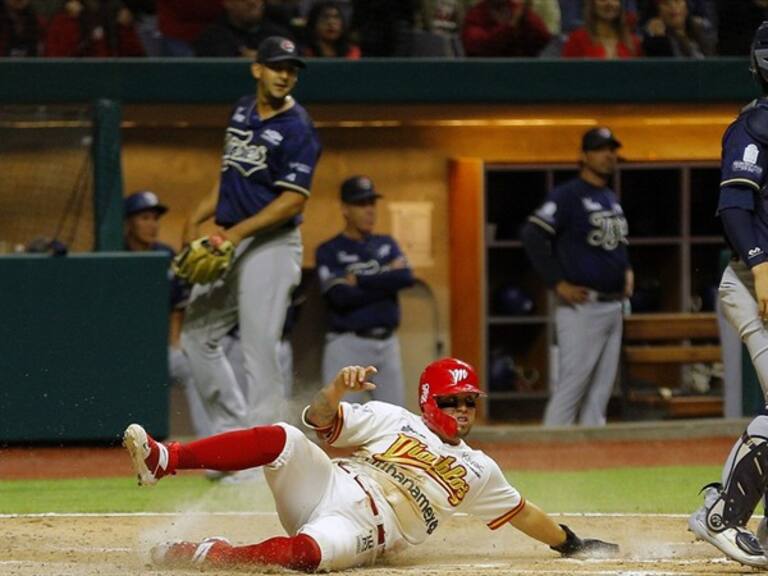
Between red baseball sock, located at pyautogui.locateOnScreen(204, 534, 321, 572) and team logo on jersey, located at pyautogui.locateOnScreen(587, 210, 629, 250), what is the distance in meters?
5.11

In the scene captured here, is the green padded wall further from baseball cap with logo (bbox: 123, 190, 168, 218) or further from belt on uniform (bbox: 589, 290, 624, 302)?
belt on uniform (bbox: 589, 290, 624, 302)

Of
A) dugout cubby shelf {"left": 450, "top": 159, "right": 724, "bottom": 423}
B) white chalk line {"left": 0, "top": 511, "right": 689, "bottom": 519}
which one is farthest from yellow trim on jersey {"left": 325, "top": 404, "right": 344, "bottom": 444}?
dugout cubby shelf {"left": 450, "top": 159, "right": 724, "bottom": 423}

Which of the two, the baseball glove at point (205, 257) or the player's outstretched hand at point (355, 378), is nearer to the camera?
the player's outstretched hand at point (355, 378)

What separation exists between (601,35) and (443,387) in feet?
20.1

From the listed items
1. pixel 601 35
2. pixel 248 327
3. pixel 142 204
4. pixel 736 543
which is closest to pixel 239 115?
pixel 248 327

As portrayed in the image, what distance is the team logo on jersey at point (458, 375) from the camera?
5416mm

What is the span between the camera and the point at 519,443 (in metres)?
10.0

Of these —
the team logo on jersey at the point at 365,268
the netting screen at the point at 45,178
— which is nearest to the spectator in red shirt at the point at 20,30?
the netting screen at the point at 45,178

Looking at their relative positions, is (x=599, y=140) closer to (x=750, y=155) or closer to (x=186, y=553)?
(x=750, y=155)

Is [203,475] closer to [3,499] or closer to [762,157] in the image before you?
[3,499]

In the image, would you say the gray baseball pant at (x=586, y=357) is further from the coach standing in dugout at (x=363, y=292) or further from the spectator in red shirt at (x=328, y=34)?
the spectator in red shirt at (x=328, y=34)

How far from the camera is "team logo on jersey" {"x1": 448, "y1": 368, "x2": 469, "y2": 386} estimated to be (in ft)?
17.8

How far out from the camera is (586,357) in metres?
9.94

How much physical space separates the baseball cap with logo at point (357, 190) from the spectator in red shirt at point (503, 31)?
1.42m
